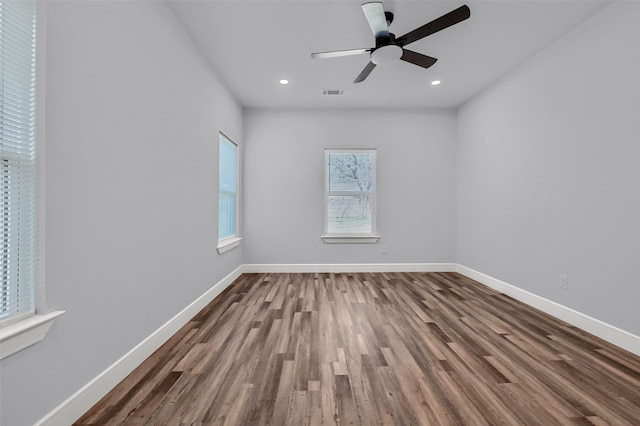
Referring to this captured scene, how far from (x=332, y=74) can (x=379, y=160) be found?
5.53 ft

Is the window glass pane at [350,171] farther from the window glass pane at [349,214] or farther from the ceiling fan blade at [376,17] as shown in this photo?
the ceiling fan blade at [376,17]

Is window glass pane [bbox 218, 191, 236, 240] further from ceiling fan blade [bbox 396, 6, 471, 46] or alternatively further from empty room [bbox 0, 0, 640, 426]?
ceiling fan blade [bbox 396, 6, 471, 46]

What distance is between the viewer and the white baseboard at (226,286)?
1.36 m

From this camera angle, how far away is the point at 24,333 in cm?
109

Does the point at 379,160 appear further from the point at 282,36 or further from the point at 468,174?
the point at 282,36

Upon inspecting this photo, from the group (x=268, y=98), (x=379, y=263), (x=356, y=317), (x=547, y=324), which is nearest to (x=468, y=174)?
(x=379, y=263)

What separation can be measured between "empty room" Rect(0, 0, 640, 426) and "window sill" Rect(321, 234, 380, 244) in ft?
0.16

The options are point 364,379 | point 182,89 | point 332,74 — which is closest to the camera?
point 364,379

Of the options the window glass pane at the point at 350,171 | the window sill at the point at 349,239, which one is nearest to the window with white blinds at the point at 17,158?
the window sill at the point at 349,239

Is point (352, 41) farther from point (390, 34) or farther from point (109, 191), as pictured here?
point (109, 191)

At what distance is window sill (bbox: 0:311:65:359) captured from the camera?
3.36 ft

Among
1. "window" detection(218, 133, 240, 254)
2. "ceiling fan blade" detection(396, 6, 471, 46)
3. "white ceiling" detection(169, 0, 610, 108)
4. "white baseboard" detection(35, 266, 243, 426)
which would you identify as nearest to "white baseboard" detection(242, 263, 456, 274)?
"window" detection(218, 133, 240, 254)

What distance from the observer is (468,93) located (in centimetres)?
394

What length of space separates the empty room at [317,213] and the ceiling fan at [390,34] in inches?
0.8
